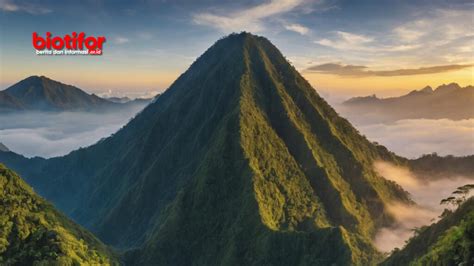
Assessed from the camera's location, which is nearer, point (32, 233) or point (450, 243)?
point (450, 243)

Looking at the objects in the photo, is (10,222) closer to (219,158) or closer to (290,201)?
(219,158)

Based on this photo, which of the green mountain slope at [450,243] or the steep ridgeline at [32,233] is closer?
the green mountain slope at [450,243]

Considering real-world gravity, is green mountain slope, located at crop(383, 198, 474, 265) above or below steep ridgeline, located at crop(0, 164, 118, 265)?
above

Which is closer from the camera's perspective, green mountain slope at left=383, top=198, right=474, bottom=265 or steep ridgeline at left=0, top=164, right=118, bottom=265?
green mountain slope at left=383, top=198, right=474, bottom=265

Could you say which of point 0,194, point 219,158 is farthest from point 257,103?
point 0,194
